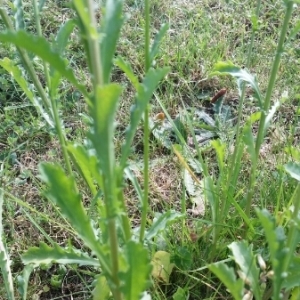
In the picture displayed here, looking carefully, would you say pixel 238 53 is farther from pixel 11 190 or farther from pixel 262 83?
pixel 11 190

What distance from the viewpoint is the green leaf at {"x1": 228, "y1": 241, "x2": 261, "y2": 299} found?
3.08 feet

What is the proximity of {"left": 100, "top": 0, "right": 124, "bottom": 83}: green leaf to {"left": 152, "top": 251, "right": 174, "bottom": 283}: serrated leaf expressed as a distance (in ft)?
2.19

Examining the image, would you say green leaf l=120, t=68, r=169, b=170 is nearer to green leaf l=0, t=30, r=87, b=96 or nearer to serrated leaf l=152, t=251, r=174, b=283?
green leaf l=0, t=30, r=87, b=96

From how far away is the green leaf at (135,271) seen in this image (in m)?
0.74

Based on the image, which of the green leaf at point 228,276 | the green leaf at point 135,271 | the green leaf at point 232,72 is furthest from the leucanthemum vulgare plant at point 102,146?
the green leaf at point 232,72

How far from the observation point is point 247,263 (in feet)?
3.18

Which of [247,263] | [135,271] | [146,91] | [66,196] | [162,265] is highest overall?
[146,91]

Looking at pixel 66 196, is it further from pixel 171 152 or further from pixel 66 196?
pixel 171 152

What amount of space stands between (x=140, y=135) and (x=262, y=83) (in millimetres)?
527

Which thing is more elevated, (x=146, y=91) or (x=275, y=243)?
(x=146, y=91)

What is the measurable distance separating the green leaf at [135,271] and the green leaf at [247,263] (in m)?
0.23

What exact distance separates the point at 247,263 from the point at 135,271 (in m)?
0.29

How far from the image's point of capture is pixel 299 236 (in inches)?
37.3

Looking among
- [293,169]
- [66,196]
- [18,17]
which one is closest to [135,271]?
[66,196]
